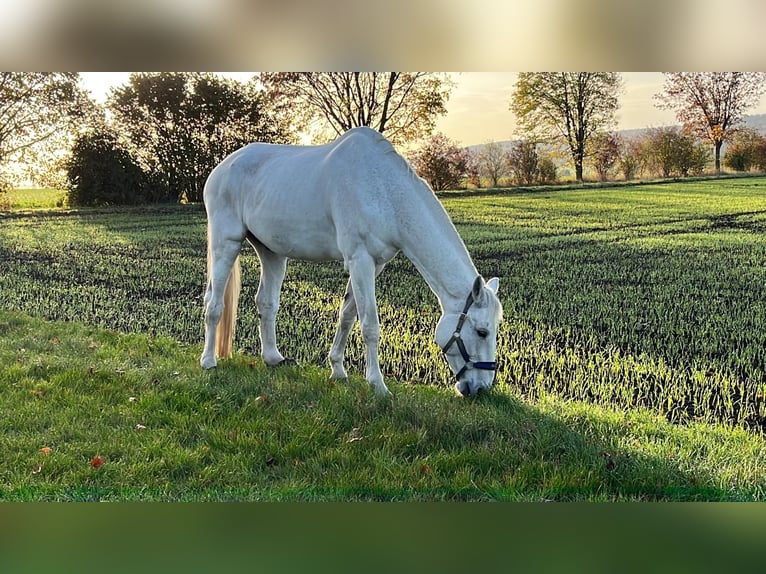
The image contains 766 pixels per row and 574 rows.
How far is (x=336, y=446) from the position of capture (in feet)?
11.1

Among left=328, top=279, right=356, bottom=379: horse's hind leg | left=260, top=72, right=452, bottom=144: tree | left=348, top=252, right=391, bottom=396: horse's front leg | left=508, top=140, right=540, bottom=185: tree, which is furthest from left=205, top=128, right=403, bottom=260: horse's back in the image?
left=508, top=140, right=540, bottom=185: tree

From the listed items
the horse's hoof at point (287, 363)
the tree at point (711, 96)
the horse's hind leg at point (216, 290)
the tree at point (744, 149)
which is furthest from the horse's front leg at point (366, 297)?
the tree at point (744, 149)

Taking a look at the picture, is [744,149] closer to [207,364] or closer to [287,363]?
[287,363]

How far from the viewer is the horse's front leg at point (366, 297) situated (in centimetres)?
373

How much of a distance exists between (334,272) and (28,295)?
252 cm

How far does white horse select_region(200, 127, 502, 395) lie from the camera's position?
3.61m

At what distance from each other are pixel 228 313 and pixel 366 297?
121 centimetres

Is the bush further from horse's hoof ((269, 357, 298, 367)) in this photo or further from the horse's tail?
horse's hoof ((269, 357, 298, 367))

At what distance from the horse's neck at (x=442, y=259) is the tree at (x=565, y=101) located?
1.47 metres

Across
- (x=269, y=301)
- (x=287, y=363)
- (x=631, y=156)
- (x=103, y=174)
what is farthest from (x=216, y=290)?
(x=631, y=156)

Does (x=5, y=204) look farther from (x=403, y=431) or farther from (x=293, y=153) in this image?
(x=403, y=431)
